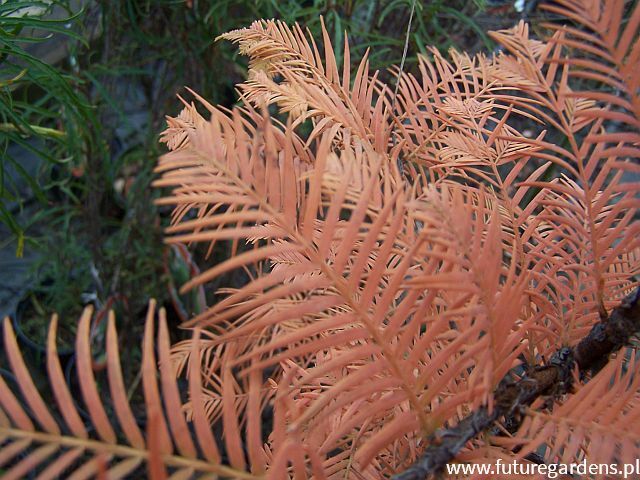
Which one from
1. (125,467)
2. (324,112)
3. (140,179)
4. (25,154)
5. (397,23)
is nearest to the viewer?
(125,467)

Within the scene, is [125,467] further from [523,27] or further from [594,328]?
[523,27]

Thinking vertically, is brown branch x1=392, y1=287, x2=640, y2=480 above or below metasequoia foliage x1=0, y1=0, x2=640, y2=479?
below

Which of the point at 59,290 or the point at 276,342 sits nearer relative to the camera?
the point at 276,342

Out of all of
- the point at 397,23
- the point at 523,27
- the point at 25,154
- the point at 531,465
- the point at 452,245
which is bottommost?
the point at 531,465

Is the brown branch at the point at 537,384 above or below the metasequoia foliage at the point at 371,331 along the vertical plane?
below

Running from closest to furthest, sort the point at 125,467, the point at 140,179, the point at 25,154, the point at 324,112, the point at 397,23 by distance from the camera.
Answer: the point at 125,467 → the point at 324,112 → the point at 397,23 → the point at 140,179 → the point at 25,154

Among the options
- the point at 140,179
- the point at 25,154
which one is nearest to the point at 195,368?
the point at 140,179

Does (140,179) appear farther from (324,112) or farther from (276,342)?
(276,342)

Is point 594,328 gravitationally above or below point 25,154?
below
